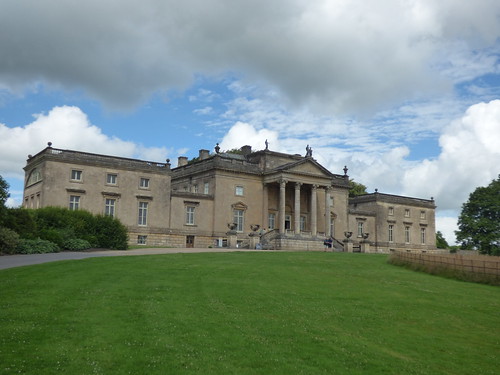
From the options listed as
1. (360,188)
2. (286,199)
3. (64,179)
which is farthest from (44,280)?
(360,188)

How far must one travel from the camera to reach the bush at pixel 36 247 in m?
34.9

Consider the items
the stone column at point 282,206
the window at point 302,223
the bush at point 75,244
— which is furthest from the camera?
the window at point 302,223

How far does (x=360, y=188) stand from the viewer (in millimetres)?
97312

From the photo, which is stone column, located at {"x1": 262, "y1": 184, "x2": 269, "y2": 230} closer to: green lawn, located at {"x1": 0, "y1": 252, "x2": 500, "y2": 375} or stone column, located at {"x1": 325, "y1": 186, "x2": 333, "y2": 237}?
stone column, located at {"x1": 325, "y1": 186, "x2": 333, "y2": 237}

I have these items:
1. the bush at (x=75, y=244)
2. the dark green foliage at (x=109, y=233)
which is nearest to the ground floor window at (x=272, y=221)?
the dark green foliage at (x=109, y=233)

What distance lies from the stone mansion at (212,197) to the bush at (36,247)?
49.6 ft

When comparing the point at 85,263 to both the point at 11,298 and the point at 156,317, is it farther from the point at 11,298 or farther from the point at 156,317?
the point at 156,317

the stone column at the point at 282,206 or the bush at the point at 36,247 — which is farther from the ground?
the stone column at the point at 282,206

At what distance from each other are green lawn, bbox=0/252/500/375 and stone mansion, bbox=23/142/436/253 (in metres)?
30.1

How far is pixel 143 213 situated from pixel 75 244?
673 inches

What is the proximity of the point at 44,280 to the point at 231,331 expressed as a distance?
963cm

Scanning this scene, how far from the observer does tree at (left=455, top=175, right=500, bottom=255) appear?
69750mm

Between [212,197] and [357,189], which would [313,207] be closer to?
[212,197]

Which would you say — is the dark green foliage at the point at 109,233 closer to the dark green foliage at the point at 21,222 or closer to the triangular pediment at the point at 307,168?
the dark green foliage at the point at 21,222
